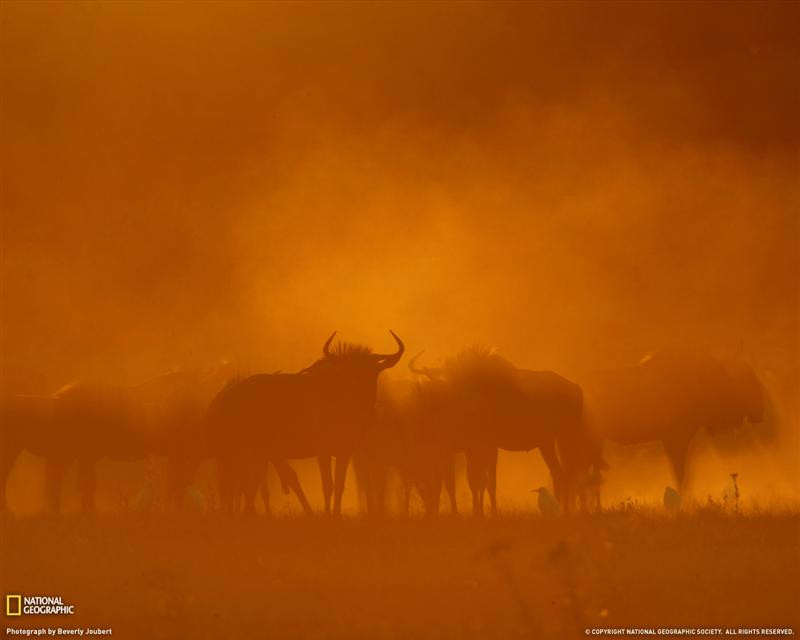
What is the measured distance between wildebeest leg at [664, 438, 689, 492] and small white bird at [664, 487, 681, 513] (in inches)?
50.4

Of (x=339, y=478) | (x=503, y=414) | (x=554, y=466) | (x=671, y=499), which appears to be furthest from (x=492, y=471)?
(x=671, y=499)

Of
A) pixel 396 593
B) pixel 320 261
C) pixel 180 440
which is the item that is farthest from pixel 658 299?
pixel 396 593

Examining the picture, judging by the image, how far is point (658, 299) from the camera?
63.1 feet

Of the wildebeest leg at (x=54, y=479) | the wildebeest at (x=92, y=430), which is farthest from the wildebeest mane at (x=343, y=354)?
the wildebeest leg at (x=54, y=479)

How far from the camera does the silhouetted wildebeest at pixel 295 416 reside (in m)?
12.4

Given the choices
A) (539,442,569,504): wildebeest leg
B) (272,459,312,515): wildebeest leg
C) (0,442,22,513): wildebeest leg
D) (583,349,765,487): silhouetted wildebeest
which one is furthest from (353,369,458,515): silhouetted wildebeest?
(0,442,22,513): wildebeest leg

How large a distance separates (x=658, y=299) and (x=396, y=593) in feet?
37.8

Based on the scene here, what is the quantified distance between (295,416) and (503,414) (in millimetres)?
2431

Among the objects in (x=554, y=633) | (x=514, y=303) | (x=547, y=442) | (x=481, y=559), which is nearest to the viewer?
(x=554, y=633)

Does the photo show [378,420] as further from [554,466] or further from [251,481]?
[554,466]

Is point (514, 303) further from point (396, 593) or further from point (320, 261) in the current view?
point (396, 593)

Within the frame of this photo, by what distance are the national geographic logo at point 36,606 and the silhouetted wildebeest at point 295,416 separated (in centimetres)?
352

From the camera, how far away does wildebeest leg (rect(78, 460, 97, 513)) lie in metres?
14.0

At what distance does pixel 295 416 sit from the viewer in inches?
488
